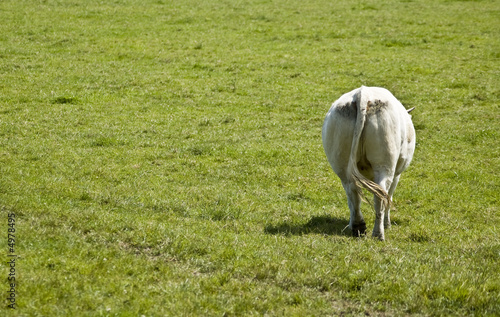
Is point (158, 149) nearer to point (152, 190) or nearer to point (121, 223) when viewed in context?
point (152, 190)

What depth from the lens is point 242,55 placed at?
26812mm

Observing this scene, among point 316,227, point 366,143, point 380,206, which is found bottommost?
point 316,227

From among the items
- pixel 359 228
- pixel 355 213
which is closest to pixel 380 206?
pixel 355 213

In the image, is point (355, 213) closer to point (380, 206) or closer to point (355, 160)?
point (380, 206)

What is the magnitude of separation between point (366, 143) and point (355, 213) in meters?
1.33

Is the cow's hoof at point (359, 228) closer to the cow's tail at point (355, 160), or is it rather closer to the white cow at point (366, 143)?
the white cow at point (366, 143)

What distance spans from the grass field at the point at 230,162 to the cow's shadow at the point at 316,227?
0.05m

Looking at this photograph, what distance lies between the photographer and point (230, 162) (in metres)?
15.0

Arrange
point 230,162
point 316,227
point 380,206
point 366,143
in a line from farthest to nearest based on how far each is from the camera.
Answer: point 230,162, point 316,227, point 380,206, point 366,143

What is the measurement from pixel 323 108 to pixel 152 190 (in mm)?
9959

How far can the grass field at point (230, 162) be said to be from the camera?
6.96m

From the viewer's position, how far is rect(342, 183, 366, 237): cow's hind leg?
33.1 ft

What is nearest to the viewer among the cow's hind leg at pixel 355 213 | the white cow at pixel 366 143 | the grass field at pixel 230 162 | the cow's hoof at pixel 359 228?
the grass field at pixel 230 162

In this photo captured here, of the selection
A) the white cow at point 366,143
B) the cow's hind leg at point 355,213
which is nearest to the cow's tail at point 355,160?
the white cow at point 366,143
